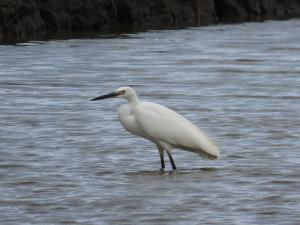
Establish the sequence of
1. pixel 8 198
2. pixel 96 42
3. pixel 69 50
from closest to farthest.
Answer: pixel 8 198
pixel 69 50
pixel 96 42

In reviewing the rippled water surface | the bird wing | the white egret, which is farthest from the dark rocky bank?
the bird wing

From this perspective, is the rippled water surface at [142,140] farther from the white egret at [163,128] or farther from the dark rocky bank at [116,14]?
the dark rocky bank at [116,14]

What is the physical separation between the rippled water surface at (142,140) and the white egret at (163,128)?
0.90 feet

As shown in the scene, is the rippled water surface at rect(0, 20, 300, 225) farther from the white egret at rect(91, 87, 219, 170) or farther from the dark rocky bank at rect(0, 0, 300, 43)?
the dark rocky bank at rect(0, 0, 300, 43)

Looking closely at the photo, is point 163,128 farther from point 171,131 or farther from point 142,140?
point 142,140

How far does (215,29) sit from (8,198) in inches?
927

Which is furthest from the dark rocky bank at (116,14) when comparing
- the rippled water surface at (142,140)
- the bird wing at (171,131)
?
the bird wing at (171,131)

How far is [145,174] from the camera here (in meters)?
11.3

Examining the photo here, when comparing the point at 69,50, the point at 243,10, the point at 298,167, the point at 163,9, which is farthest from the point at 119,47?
the point at 298,167

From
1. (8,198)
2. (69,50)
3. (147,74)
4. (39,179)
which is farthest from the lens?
(69,50)

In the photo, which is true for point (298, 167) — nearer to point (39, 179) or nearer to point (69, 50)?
point (39, 179)

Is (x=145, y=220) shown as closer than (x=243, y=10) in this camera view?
Yes

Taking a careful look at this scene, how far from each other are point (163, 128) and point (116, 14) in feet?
74.5

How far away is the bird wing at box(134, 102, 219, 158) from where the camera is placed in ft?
36.7
